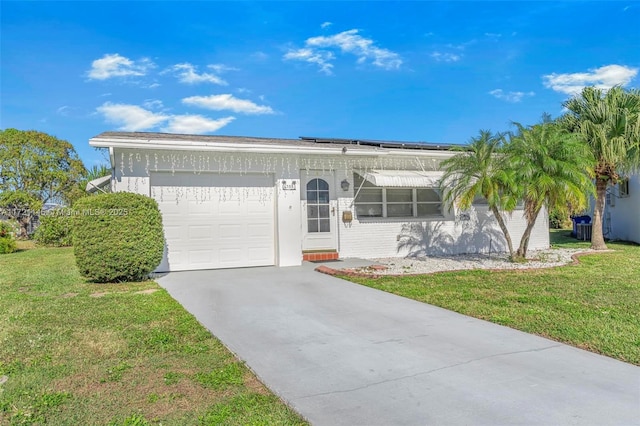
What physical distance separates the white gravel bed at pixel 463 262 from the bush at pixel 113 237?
211 inches

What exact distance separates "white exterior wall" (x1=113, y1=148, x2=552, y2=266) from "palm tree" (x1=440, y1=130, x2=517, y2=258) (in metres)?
2.60

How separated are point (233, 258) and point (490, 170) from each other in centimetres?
744

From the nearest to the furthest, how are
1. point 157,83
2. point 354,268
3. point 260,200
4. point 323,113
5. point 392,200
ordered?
point 354,268 → point 260,200 → point 392,200 → point 157,83 → point 323,113

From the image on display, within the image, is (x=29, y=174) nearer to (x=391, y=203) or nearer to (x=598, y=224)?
(x=391, y=203)

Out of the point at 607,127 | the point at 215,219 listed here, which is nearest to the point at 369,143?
the point at 215,219

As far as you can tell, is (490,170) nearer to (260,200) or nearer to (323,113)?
(260,200)

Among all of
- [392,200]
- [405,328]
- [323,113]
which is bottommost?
[405,328]

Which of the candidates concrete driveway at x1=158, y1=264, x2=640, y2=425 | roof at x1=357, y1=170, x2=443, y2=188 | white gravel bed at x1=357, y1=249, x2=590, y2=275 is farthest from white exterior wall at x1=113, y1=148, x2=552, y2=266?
concrete driveway at x1=158, y1=264, x2=640, y2=425

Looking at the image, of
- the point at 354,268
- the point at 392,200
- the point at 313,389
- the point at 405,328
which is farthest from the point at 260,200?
the point at 313,389

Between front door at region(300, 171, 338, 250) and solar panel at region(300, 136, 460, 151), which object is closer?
front door at region(300, 171, 338, 250)

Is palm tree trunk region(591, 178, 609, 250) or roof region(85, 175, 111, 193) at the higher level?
roof region(85, 175, 111, 193)

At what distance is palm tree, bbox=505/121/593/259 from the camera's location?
1117cm

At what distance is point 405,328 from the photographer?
6.09 m

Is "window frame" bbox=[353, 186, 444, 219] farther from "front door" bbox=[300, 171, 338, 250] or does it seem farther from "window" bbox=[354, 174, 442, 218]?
"front door" bbox=[300, 171, 338, 250]
